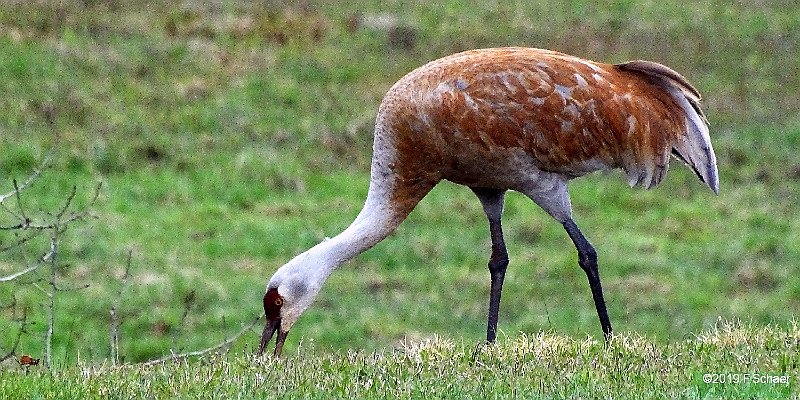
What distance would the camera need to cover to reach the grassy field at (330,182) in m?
10.9

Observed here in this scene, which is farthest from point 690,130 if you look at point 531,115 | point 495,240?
point 495,240

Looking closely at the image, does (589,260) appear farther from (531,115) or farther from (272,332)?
(272,332)

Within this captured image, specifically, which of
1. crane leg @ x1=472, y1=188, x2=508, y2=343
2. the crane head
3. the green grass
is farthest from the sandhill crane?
the green grass

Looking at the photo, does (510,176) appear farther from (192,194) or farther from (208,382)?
(192,194)

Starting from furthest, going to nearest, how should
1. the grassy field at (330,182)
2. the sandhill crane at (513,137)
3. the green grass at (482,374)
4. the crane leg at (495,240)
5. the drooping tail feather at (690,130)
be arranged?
the grassy field at (330,182) → the crane leg at (495,240) → the drooping tail feather at (690,130) → the sandhill crane at (513,137) → the green grass at (482,374)

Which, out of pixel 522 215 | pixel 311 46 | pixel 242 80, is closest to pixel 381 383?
pixel 522 215

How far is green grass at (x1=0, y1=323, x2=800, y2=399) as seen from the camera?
510 centimetres

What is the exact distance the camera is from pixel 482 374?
216 inches

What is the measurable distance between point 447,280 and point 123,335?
2.74 m

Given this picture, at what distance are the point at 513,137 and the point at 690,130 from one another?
1075mm

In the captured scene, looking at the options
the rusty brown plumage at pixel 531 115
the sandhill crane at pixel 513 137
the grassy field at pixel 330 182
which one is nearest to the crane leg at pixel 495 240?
the sandhill crane at pixel 513 137

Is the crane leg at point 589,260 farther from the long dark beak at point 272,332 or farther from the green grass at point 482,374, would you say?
the long dark beak at point 272,332

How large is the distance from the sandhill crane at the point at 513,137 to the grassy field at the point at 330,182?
1009mm

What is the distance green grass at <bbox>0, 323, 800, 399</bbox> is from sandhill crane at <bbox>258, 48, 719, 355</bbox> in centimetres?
86
